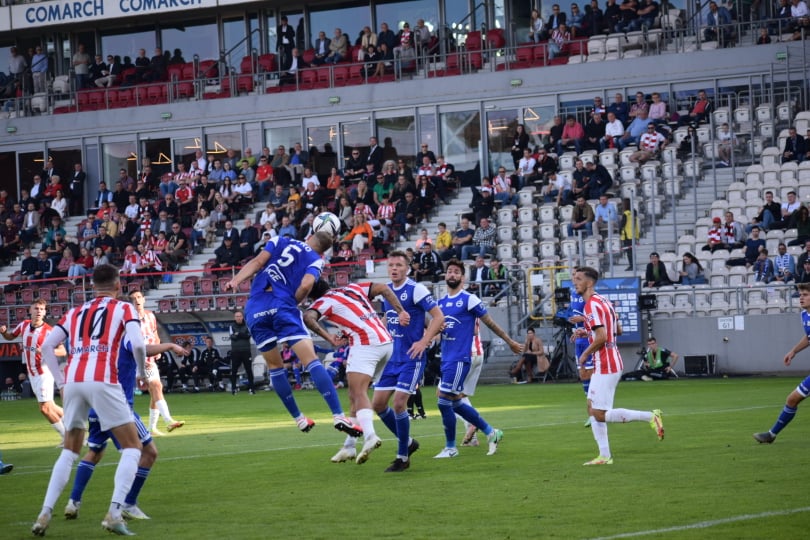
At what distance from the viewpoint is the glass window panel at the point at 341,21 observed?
150 feet

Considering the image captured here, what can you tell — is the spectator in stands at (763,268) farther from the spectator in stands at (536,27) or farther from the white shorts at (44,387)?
the white shorts at (44,387)

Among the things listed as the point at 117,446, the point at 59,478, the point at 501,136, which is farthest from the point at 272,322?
the point at 501,136

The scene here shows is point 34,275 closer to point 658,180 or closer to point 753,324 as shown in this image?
point 658,180

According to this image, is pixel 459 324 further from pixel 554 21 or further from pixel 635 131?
pixel 554 21

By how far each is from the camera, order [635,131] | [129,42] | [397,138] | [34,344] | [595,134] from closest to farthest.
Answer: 1. [34,344]
2. [635,131]
3. [595,134]
4. [397,138]
5. [129,42]

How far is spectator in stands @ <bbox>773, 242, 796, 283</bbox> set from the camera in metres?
29.7

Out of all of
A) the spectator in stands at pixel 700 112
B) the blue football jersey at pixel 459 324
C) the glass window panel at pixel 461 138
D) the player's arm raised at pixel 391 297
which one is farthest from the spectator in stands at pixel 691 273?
the player's arm raised at pixel 391 297

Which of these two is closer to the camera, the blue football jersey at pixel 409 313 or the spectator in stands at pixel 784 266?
the blue football jersey at pixel 409 313

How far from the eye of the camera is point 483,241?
34406mm

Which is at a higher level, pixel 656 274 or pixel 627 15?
pixel 627 15

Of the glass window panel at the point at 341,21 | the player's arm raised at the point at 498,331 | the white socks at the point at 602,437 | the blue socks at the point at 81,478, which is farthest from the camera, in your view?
the glass window panel at the point at 341,21

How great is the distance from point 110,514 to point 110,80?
3983 centimetres

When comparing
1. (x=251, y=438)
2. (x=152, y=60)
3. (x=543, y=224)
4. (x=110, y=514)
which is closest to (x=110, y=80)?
(x=152, y=60)

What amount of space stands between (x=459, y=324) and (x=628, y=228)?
19633mm
